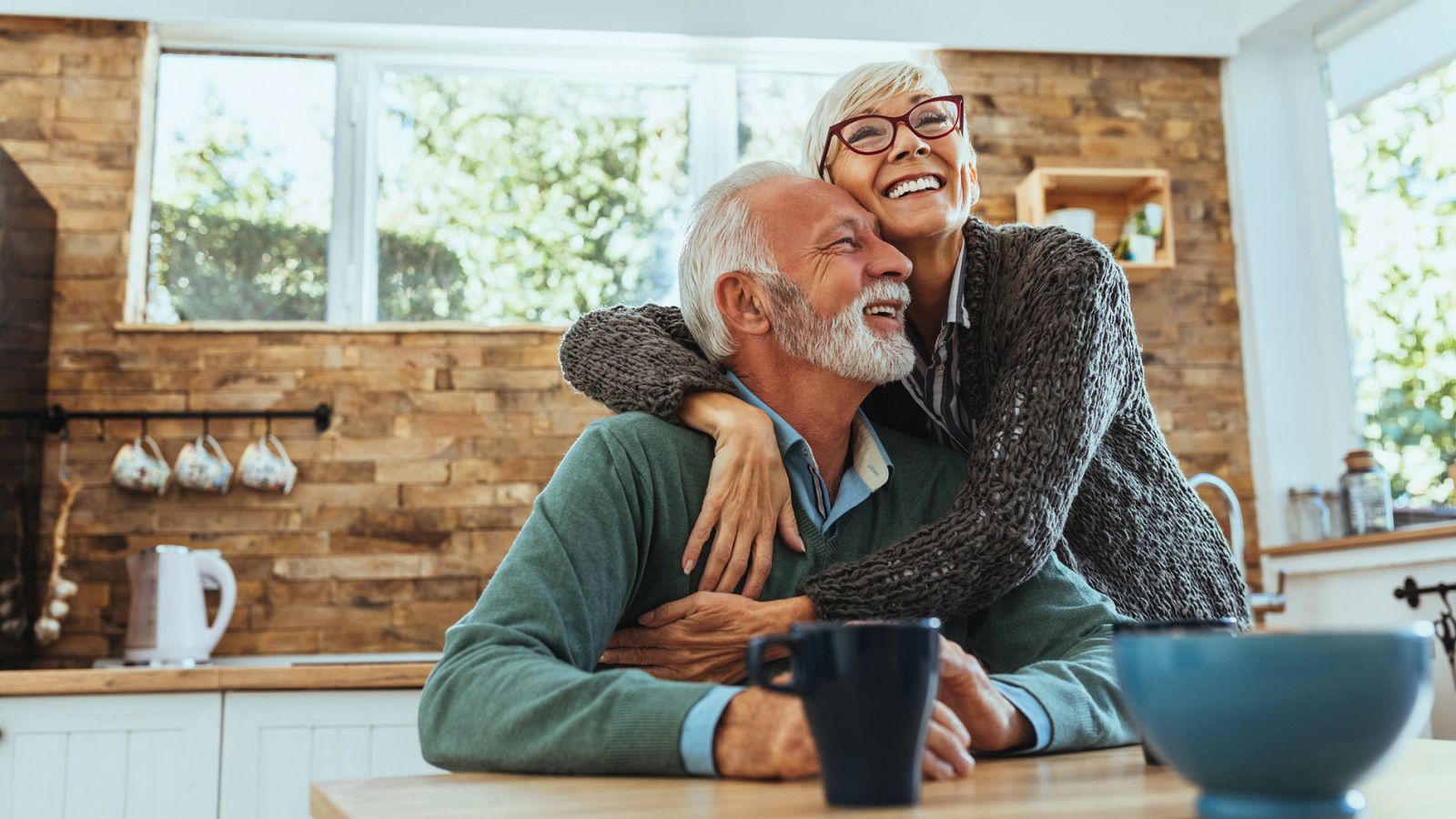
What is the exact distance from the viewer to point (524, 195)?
11.9ft

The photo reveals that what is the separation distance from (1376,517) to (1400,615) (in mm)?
465

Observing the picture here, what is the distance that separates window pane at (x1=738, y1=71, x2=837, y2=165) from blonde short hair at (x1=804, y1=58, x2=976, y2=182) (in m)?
2.23

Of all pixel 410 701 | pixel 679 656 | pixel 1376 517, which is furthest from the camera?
pixel 1376 517

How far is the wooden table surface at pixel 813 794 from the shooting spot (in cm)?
62

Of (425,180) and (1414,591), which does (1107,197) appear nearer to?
(1414,591)

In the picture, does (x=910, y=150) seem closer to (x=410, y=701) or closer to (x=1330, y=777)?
(x=1330, y=777)

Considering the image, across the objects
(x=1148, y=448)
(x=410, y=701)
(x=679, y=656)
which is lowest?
(x=410, y=701)

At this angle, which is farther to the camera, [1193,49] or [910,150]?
[1193,49]

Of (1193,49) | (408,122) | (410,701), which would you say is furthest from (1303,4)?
(410,701)

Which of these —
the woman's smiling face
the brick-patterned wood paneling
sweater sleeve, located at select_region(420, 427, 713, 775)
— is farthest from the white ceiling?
sweater sleeve, located at select_region(420, 427, 713, 775)

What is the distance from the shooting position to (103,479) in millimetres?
3203

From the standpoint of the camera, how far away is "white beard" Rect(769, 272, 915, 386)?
134cm

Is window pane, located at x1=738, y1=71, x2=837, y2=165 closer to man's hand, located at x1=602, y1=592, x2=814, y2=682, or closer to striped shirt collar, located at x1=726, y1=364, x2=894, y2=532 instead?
striped shirt collar, located at x1=726, y1=364, x2=894, y2=532

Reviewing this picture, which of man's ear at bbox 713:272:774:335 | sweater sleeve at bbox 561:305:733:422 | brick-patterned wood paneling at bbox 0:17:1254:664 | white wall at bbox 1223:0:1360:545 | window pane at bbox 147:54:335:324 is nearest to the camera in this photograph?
sweater sleeve at bbox 561:305:733:422
